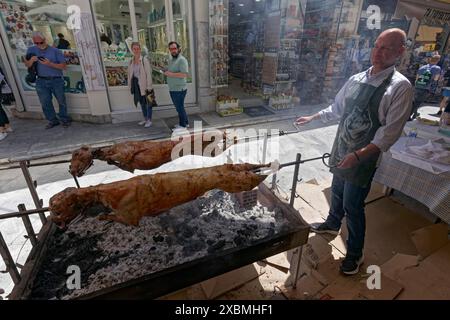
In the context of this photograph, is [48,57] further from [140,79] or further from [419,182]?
[419,182]

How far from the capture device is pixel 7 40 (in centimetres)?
599

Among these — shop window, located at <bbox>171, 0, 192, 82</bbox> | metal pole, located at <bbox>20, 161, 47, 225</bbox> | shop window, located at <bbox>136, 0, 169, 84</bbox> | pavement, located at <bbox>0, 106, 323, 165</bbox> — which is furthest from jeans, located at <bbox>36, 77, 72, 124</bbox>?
metal pole, located at <bbox>20, 161, 47, 225</bbox>

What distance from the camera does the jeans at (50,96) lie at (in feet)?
19.1

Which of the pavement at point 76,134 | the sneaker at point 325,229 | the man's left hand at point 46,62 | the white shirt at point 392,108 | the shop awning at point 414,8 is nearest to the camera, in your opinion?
the white shirt at point 392,108

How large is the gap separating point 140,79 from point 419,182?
5.71m

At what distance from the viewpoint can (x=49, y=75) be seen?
226 inches

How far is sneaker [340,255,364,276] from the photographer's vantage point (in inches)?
101

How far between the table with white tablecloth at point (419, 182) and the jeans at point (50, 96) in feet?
22.3

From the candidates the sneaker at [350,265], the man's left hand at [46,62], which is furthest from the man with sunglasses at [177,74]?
the sneaker at [350,265]

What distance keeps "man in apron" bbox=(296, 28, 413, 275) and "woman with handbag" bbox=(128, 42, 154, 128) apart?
15.1 feet

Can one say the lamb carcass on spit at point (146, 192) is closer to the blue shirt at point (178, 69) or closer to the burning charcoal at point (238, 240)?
the burning charcoal at point (238, 240)

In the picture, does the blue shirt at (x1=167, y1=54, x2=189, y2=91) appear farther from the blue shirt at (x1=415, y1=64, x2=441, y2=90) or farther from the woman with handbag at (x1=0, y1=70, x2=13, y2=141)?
the blue shirt at (x1=415, y1=64, x2=441, y2=90)

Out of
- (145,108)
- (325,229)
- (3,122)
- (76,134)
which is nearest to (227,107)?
(145,108)

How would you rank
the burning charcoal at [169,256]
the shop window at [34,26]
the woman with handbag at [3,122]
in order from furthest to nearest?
the shop window at [34,26] < the woman with handbag at [3,122] < the burning charcoal at [169,256]
